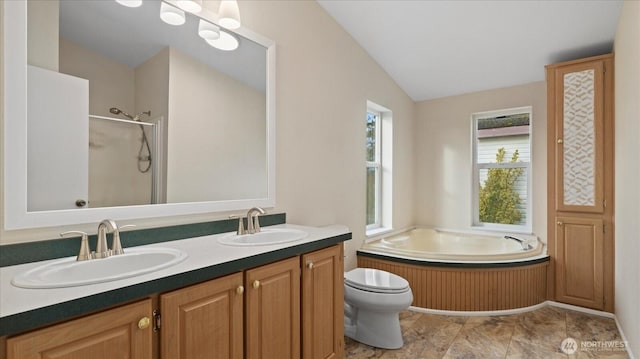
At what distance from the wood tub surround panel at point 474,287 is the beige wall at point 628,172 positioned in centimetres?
59

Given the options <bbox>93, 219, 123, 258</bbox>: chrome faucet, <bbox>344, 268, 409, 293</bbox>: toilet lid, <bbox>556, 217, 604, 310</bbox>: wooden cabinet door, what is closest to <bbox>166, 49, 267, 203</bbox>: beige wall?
<bbox>93, 219, 123, 258</bbox>: chrome faucet

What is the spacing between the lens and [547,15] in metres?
2.59

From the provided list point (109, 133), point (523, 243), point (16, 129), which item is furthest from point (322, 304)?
point (523, 243)

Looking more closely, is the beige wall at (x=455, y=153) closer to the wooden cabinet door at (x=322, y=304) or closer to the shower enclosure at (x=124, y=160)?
the wooden cabinet door at (x=322, y=304)

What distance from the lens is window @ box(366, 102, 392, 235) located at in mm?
3781

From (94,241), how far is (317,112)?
1759 mm

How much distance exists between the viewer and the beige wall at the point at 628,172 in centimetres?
188

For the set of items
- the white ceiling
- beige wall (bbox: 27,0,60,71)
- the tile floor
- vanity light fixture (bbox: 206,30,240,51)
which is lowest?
the tile floor

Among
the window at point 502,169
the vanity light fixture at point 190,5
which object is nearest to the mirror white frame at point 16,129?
the vanity light fixture at point 190,5

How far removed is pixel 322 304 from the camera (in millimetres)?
1703

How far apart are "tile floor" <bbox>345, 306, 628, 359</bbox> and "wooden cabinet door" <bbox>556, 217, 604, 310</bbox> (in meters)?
0.14

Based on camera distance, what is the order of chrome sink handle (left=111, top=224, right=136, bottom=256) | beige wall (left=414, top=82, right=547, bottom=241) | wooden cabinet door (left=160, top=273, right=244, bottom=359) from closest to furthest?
wooden cabinet door (left=160, top=273, right=244, bottom=359) < chrome sink handle (left=111, top=224, right=136, bottom=256) < beige wall (left=414, top=82, right=547, bottom=241)

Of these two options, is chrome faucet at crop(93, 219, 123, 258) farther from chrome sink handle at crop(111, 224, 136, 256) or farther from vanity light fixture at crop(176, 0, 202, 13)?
vanity light fixture at crop(176, 0, 202, 13)

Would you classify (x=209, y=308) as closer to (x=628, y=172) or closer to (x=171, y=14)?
(x=171, y=14)
